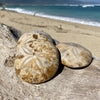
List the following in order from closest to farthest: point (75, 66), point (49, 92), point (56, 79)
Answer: point (49, 92)
point (56, 79)
point (75, 66)

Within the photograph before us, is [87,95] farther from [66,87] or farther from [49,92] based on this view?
[49,92]

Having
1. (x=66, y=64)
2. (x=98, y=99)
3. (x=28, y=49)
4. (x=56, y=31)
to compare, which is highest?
(x=28, y=49)

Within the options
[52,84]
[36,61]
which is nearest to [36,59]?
[36,61]

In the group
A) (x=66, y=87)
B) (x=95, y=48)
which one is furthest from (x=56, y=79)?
(x=95, y=48)

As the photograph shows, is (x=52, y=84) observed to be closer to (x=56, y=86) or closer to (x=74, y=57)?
(x=56, y=86)

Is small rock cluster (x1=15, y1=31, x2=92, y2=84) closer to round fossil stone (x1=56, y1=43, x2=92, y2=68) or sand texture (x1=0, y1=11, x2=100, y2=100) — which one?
round fossil stone (x1=56, y1=43, x2=92, y2=68)

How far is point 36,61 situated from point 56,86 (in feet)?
1.87

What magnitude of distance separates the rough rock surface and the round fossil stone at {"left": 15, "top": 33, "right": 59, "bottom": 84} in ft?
0.51

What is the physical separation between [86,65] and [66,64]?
410 mm

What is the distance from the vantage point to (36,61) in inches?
87.0

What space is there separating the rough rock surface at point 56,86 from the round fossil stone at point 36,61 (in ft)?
0.51

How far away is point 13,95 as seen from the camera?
216cm

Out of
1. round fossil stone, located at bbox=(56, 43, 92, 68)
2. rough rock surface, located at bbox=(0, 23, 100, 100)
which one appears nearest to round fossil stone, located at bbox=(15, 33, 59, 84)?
rough rock surface, located at bbox=(0, 23, 100, 100)

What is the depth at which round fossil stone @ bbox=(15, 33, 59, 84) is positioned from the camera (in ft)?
7.22
